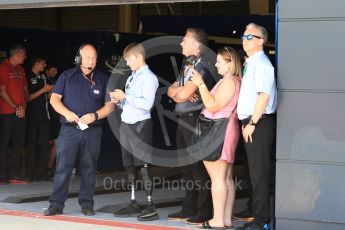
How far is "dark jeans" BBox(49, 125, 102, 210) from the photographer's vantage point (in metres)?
7.08

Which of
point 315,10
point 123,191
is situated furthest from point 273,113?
point 123,191

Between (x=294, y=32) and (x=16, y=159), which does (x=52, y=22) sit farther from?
(x=294, y=32)

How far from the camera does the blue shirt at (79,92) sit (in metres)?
7.07

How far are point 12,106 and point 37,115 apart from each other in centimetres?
48

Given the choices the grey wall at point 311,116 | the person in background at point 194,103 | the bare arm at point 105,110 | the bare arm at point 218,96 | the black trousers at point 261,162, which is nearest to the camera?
the grey wall at point 311,116

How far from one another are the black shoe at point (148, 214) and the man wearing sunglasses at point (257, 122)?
1.21 metres

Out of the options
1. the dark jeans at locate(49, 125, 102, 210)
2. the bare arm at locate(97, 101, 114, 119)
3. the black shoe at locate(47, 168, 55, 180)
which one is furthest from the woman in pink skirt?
the black shoe at locate(47, 168, 55, 180)

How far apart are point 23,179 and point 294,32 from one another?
5.42 m

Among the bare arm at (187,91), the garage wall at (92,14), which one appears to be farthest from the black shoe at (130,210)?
the garage wall at (92,14)

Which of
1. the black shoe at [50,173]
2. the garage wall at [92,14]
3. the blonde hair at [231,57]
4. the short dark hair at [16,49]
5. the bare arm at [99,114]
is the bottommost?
the black shoe at [50,173]

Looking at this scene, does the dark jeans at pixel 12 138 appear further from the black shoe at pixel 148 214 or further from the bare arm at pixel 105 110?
the black shoe at pixel 148 214

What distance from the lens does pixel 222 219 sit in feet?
20.8

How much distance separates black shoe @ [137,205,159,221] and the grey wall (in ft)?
4.97

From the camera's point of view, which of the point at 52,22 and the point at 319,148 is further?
the point at 52,22
